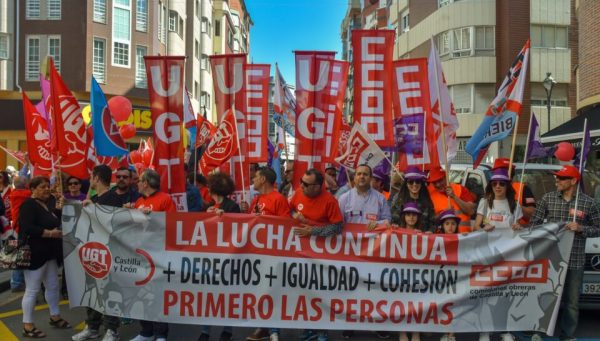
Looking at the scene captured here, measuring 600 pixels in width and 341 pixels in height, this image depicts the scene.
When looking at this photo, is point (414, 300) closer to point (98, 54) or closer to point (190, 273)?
point (190, 273)

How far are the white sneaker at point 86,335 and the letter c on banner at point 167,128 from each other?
260 centimetres

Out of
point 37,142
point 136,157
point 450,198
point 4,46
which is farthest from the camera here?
point 4,46

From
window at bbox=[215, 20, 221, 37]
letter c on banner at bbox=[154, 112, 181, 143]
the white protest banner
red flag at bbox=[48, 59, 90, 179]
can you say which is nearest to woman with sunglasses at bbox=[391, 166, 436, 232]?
the white protest banner

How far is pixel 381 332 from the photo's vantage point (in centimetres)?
641

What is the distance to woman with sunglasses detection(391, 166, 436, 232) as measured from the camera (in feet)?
21.5

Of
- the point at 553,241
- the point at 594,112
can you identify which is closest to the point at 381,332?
the point at 553,241

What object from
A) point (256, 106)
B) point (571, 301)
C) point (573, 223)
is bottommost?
point (571, 301)

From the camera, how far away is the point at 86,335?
6137mm

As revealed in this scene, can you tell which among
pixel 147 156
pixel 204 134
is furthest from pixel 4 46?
pixel 204 134

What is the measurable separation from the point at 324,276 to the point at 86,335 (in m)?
2.57

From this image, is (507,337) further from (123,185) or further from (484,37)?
(484,37)

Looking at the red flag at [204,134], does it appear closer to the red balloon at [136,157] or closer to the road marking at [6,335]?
the red balloon at [136,157]

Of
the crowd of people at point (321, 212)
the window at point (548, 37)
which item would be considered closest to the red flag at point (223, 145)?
the crowd of people at point (321, 212)

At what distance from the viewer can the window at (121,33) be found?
1198 inches
